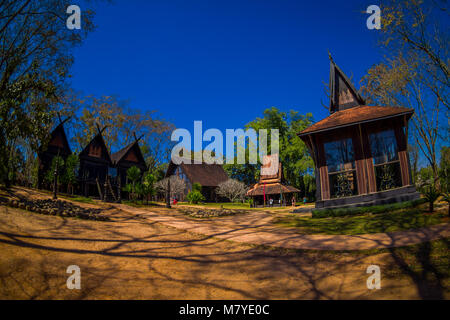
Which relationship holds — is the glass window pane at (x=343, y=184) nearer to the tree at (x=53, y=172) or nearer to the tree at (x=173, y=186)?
the tree at (x=53, y=172)

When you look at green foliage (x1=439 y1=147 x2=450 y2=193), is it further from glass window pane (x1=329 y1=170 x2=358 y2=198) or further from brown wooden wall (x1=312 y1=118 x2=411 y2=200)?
glass window pane (x1=329 y1=170 x2=358 y2=198)

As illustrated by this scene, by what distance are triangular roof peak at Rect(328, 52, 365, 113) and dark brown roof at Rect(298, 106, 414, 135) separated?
77 centimetres

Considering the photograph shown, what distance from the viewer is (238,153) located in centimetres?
4797

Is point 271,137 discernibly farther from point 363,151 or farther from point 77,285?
point 77,285

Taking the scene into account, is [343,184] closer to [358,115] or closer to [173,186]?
[358,115]

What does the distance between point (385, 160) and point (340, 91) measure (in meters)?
6.14

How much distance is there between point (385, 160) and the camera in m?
14.4

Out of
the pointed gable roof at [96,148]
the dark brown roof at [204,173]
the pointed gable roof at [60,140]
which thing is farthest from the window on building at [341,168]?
the dark brown roof at [204,173]

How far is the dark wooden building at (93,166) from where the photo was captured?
2658cm

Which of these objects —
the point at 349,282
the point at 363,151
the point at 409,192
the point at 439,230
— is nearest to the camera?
the point at 349,282

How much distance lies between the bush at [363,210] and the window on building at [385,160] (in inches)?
65.8
